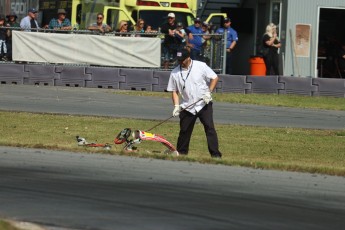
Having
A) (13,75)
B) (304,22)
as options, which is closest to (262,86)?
(304,22)

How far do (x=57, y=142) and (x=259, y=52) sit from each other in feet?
57.7

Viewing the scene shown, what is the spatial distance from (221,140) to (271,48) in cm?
1306

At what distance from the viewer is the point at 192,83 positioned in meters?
14.7

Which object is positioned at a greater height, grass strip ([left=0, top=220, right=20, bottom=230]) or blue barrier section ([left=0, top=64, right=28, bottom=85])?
blue barrier section ([left=0, top=64, right=28, bottom=85])

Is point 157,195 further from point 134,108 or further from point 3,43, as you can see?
point 3,43

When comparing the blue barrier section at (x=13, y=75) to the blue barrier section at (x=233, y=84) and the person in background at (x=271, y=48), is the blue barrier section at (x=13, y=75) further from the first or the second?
the person in background at (x=271, y=48)

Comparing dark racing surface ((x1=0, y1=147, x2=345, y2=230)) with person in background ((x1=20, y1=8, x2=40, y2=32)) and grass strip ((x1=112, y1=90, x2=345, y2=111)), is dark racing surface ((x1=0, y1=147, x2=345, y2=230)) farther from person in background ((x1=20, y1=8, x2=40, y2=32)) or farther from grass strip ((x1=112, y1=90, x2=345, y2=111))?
person in background ((x1=20, y1=8, x2=40, y2=32))

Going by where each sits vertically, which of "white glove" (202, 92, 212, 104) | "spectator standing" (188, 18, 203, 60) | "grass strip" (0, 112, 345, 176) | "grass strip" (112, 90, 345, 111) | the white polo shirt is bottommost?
"grass strip" (0, 112, 345, 176)

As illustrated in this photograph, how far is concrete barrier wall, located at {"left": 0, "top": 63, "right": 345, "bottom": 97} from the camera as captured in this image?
26.0 metres

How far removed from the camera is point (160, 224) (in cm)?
929

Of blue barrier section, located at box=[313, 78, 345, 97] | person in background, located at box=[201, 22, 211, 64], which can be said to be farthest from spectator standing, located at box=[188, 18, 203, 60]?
blue barrier section, located at box=[313, 78, 345, 97]

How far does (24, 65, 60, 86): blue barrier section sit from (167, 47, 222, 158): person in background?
12.4 m

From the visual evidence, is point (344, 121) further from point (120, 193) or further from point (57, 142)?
point (120, 193)

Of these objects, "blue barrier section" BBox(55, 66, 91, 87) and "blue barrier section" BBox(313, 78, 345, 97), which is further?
"blue barrier section" BBox(55, 66, 91, 87)
